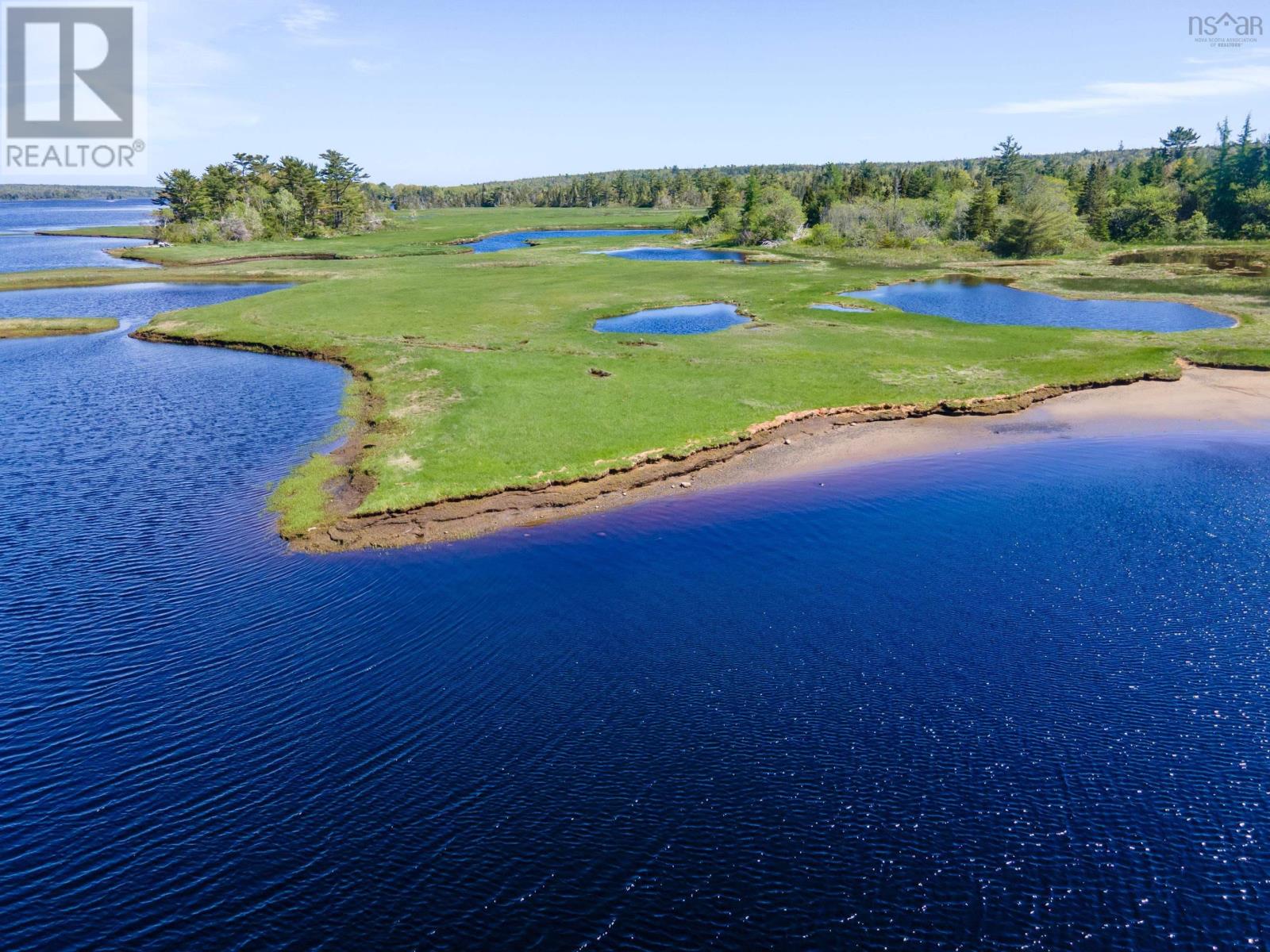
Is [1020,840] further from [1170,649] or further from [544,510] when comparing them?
[544,510]

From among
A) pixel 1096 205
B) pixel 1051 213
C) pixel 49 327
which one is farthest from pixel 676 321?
pixel 1096 205

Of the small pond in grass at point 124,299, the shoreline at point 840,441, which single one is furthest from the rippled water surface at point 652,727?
the small pond in grass at point 124,299

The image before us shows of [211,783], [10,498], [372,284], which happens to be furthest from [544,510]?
[372,284]

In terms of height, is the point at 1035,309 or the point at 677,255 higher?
the point at 677,255

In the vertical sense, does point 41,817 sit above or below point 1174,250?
below

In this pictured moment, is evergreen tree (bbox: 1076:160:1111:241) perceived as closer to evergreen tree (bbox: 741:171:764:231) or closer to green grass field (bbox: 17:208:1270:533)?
green grass field (bbox: 17:208:1270:533)

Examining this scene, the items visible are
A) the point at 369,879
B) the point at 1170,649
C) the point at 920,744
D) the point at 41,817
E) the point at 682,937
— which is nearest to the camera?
the point at 682,937

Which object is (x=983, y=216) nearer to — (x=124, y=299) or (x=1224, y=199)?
(x=1224, y=199)

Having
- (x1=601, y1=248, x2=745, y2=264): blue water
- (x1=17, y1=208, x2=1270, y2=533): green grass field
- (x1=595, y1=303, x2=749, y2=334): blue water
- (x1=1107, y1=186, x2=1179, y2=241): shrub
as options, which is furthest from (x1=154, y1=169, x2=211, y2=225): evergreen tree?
(x1=1107, y1=186, x2=1179, y2=241): shrub
